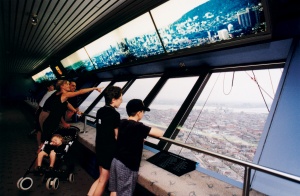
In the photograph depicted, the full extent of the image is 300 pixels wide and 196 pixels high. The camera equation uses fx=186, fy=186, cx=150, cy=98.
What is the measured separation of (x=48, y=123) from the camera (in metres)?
3.73

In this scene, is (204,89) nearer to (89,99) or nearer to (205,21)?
(205,21)

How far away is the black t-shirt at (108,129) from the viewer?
2.43 meters

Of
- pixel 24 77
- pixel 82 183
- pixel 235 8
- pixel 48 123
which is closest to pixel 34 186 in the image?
pixel 82 183

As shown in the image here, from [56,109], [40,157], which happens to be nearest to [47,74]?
[56,109]

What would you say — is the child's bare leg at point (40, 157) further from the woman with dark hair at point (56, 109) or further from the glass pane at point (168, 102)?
the glass pane at point (168, 102)

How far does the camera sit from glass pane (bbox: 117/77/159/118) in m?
4.24

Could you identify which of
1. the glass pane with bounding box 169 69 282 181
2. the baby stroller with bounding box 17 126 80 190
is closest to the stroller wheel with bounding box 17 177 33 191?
the baby stroller with bounding box 17 126 80 190

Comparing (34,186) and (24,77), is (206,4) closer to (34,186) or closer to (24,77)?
(34,186)

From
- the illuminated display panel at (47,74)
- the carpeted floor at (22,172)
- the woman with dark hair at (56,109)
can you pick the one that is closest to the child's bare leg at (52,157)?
the woman with dark hair at (56,109)

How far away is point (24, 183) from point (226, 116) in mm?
3526

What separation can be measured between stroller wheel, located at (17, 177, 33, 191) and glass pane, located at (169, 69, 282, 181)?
2534mm

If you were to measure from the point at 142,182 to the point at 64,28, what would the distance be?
4.93 metres

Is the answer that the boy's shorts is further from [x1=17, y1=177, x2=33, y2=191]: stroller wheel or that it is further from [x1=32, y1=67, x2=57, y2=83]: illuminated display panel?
[x1=32, y1=67, x2=57, y2=83]: illuminated display panel

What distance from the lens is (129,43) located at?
13.3 ft
